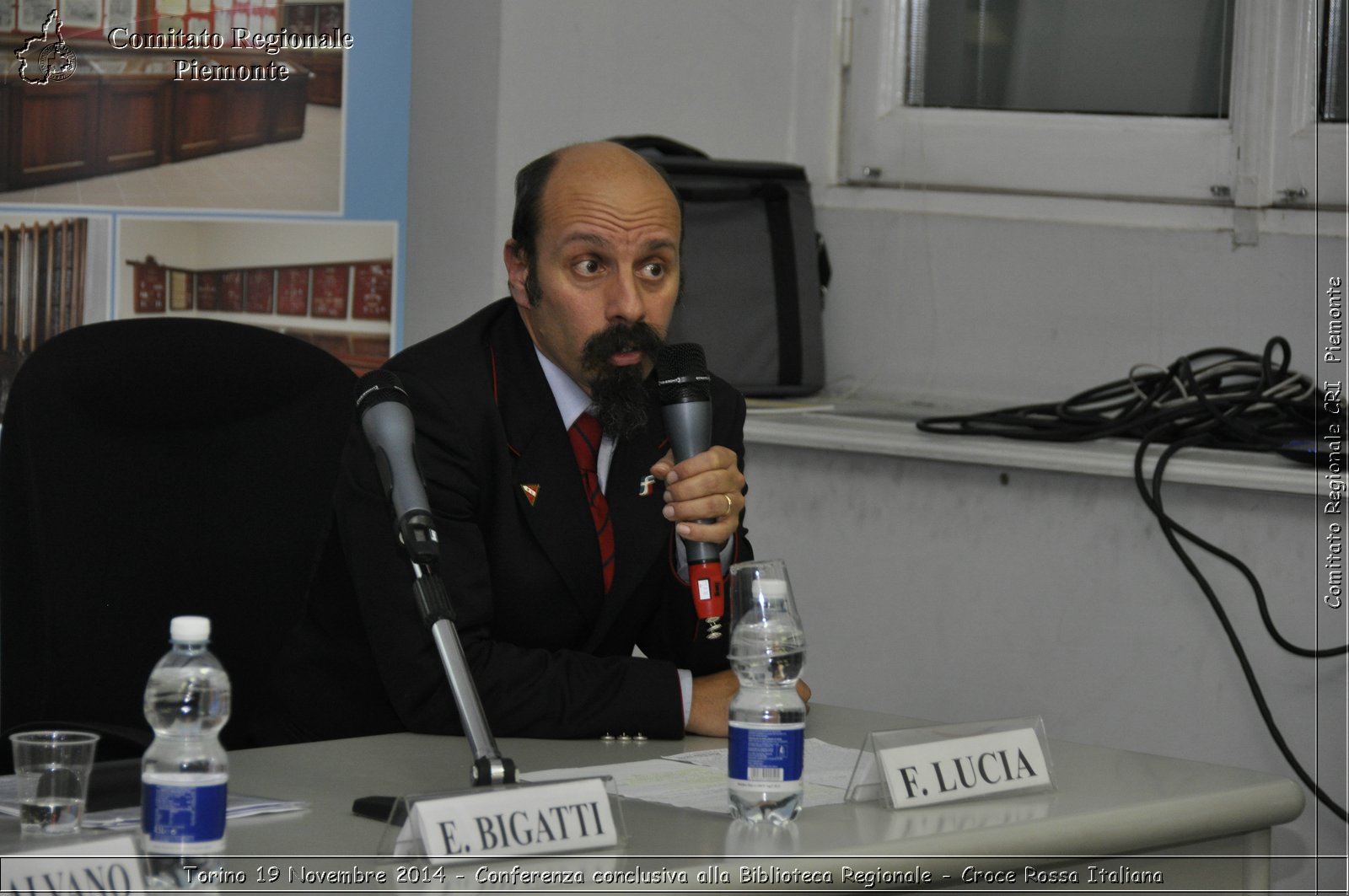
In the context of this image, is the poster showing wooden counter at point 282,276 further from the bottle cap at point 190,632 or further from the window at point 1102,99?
the bottle cap at point 190,632

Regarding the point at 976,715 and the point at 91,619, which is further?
the point at 976,715

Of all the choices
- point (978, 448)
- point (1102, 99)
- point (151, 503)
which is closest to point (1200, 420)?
point (978, 448)

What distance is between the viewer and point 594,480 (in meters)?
1.90

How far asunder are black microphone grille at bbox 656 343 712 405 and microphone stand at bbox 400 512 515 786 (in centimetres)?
38

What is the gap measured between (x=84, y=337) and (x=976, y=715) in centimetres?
149

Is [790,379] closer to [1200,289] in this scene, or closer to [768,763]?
[1200,289]

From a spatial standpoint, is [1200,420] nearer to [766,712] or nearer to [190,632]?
[766,712]

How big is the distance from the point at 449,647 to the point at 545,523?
59 cm

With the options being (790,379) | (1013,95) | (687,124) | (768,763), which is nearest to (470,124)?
(687,124)

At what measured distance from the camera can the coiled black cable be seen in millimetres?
2408

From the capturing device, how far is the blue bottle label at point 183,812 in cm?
113

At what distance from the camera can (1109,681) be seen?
8.36 feet

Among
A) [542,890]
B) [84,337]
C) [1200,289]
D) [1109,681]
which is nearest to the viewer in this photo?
[542,890]

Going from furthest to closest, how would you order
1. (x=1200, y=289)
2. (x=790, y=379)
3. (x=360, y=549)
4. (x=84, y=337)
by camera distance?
1. (x=790, y=379)
2. (x=1200, y=289)
3. (x=84, y=337)
4. (x=360, y=549)
